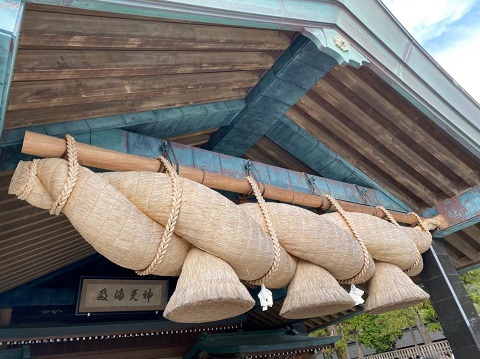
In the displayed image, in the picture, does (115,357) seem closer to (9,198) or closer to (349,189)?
(9,198)

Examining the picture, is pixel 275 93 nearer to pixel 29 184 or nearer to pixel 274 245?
pixel 274 245

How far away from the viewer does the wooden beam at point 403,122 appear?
292cm

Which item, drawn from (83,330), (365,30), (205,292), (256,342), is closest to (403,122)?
(365,30)

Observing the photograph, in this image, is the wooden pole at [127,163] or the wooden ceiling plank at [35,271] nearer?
the wooden pole at [127,163]

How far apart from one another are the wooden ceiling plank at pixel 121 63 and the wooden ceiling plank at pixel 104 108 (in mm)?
241

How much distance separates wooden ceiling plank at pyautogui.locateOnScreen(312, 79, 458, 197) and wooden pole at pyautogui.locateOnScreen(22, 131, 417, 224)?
3.42 feet

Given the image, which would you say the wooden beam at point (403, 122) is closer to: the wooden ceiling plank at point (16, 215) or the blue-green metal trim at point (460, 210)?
the blue-green metal trim at point (460, 210)

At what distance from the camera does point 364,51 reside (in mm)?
2285

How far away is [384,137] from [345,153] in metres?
0.45

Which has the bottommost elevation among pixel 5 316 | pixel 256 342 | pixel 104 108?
pixel 256 342

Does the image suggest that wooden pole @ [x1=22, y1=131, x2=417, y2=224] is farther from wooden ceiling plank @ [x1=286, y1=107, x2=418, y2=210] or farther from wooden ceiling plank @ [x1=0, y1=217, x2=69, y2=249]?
wooden ceiling plank @ [x1=0, y1=217, x2=69, y2=249]

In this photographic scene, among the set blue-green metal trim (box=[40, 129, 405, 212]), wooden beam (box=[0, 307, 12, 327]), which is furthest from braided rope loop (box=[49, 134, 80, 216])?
wooden beam (box=[0, 307, 12, 327])

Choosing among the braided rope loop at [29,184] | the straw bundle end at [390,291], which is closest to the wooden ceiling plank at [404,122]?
the straw bundle end at [390,291]

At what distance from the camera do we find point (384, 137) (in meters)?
3.36
